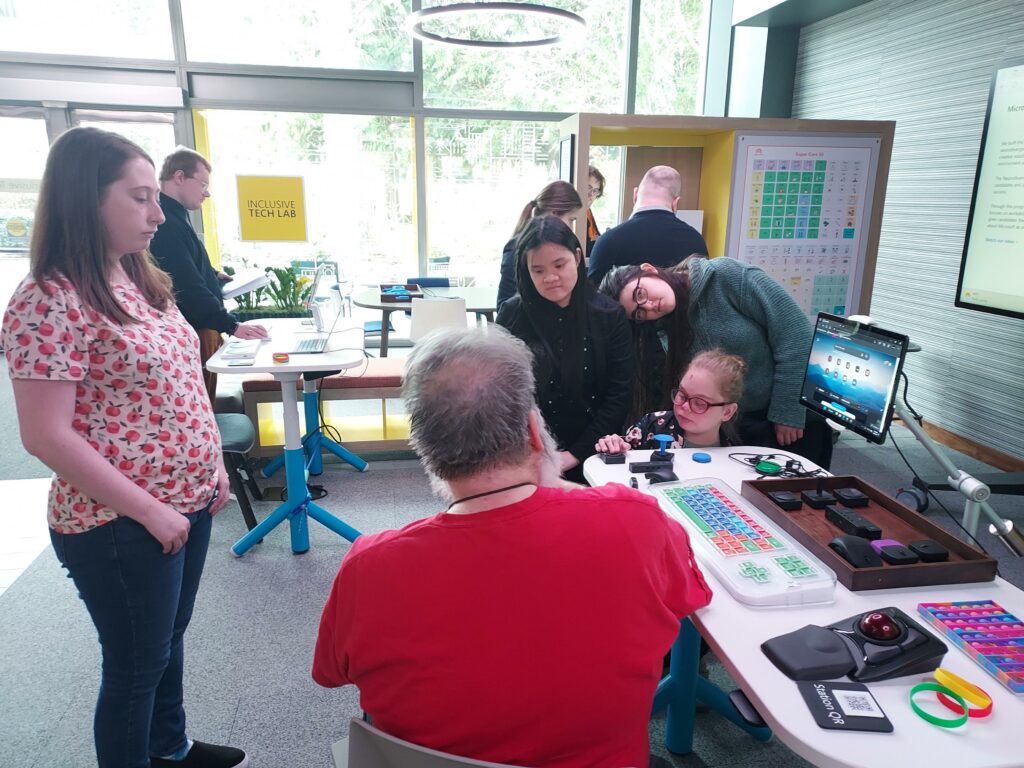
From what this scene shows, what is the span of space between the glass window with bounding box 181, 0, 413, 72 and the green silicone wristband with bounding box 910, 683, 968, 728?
5746 mm

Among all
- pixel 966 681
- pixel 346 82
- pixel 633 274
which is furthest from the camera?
pixel 346 82

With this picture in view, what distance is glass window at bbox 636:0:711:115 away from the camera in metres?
5.75

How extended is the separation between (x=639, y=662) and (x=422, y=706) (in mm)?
282

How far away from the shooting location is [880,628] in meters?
1.02

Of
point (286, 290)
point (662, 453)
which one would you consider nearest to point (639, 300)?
point (662, 453)

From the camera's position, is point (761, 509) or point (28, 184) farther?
point (28, 184)

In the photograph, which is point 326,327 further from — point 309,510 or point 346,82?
point 346,82

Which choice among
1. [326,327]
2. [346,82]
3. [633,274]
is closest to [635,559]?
[633,274]

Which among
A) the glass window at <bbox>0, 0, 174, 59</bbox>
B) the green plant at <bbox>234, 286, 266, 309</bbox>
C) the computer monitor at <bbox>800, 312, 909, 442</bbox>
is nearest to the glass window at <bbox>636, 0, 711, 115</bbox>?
the green plant at <bbox>234, 286, 266, 309</bbox>

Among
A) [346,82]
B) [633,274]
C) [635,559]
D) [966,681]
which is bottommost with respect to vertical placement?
[966,681]

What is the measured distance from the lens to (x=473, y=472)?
93 cm

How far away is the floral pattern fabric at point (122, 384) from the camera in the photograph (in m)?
1.14

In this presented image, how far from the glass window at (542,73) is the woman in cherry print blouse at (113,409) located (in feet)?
15.8

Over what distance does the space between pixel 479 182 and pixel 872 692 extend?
555 centimetres
